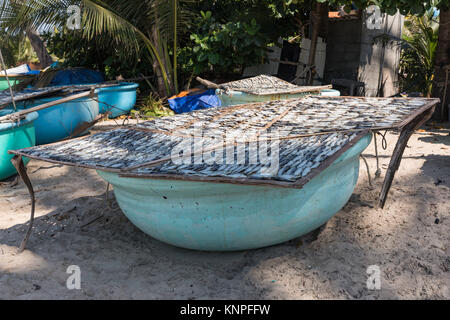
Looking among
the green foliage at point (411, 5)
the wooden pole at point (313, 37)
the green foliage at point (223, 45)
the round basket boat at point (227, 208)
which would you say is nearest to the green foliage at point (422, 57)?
the wooden pole at point (313, 37)

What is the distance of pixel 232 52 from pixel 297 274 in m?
6.28

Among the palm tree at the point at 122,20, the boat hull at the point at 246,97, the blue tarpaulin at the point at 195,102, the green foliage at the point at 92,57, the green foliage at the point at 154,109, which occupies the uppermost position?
the palm tree at the point at 122,20

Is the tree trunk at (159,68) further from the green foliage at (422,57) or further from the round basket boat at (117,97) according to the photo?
the green foliage at (422,57)

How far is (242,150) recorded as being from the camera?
2.36 m

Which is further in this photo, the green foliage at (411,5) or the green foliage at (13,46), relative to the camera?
the green foliage at (13,46)

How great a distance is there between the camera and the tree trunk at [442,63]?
6048mm

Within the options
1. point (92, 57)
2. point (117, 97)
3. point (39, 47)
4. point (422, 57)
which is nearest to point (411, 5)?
point (422, 57)

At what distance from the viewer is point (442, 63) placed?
20.4 feet

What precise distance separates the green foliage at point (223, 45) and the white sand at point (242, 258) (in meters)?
4.86

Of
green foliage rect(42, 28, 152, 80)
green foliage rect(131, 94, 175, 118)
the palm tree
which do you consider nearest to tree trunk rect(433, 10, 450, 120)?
the palm tree

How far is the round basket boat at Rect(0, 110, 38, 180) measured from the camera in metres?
3.97

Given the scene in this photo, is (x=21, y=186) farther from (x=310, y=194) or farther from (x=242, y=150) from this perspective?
(x=310, y=194)

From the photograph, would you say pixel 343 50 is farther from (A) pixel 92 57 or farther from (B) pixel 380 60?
(A) pixel 92 57
